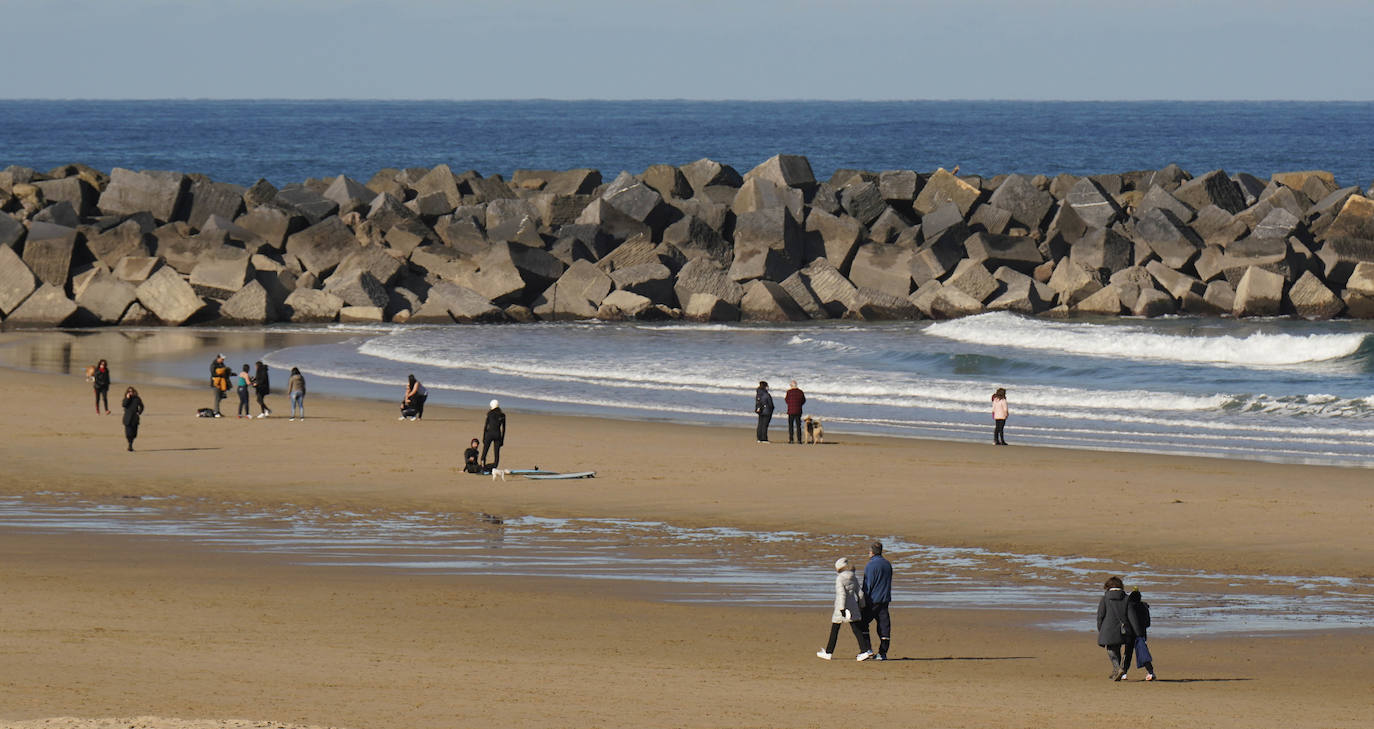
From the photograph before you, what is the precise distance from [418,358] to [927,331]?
33.4ft

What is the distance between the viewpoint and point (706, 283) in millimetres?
35844

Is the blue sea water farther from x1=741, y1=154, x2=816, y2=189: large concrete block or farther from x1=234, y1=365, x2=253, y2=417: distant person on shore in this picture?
x1=234, y1=365, x2=253, y2=417: distant person on shore

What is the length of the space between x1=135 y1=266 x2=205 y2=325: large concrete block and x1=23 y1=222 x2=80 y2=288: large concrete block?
2.37 meters

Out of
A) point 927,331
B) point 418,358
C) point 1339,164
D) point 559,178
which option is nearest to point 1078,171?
point 1339,164

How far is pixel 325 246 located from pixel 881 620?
2829 cm

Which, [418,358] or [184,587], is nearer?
[184,587]

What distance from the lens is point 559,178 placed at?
1823 inches

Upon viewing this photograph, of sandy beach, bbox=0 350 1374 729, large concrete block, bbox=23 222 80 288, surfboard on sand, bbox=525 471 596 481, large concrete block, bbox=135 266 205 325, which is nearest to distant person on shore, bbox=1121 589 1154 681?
sandy beach, bbox=0 350 1374 729

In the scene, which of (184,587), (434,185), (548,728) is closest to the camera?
(548,728)

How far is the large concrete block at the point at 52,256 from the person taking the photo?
3572 cm

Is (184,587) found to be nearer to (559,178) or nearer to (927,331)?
(927,331)

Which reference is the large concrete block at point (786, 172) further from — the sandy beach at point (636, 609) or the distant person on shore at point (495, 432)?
the distant person on shore at point (495, 432)

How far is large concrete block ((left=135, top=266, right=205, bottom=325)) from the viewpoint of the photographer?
3416 cm

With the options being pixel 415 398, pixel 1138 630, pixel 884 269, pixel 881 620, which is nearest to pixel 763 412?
pixel 415 398
